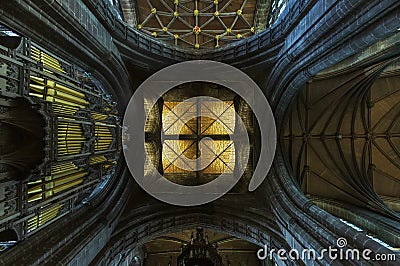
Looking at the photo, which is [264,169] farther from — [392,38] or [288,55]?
[392,38]

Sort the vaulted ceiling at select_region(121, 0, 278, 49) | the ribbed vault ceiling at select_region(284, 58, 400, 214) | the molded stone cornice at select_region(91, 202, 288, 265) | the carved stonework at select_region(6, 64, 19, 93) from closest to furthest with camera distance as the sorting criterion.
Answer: the carved stonework at select_region(6, 64, 19, 93) → the molded stone cornice at select_region(91, 202, 288, 265) → the ribbed vault ceiling at select_region(284, 58, 400, 214) → the vaulted ceiling at select_region(121, 0, 278, 49)

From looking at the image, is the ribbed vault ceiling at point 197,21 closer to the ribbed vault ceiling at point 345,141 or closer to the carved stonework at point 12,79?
the ribbed vault ceiling at point 345,141

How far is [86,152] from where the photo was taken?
7859 mm

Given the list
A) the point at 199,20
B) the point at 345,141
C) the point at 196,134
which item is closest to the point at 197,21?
the point at 199,20

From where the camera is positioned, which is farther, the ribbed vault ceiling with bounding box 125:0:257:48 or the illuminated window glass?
the ribbed vault ceiling with bounding box 125:0:257:48

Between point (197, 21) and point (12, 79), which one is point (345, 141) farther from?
point (12, 79)

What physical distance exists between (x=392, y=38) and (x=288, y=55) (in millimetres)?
2809

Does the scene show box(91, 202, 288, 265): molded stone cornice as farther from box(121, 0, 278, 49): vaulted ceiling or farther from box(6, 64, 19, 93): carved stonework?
box(121, 0, 278, 49): vaulted ceiling

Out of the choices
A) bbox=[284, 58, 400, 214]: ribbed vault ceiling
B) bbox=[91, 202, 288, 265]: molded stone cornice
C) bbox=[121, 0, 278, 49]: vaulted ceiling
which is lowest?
bbox=[91, 202, 288, 265]: molded stone cornice

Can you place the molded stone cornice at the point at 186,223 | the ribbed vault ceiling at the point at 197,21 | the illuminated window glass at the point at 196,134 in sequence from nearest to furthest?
the molded stone cornice at the point at 186,223 → the illuminated window glass at the point at 196,134 → the ribbed vault ceiling at the point at 197,21

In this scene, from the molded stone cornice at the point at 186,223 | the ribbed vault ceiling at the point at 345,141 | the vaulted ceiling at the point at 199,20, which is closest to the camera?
the molded stone cornice at the point at 186,223

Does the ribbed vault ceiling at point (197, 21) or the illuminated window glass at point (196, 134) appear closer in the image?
the illuminated window glass at point (196, 134)

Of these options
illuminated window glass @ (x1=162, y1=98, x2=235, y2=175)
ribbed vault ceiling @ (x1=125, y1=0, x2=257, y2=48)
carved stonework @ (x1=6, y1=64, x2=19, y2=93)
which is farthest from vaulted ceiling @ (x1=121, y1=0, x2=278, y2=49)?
carved stonework @ (x1=6, y1=64, x2=19, y2=93)

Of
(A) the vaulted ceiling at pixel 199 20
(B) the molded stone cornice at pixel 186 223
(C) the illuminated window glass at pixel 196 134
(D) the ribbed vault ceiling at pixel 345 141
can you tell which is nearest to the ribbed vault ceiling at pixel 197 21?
(A) the vaulted ceiling at pixel 199 20
